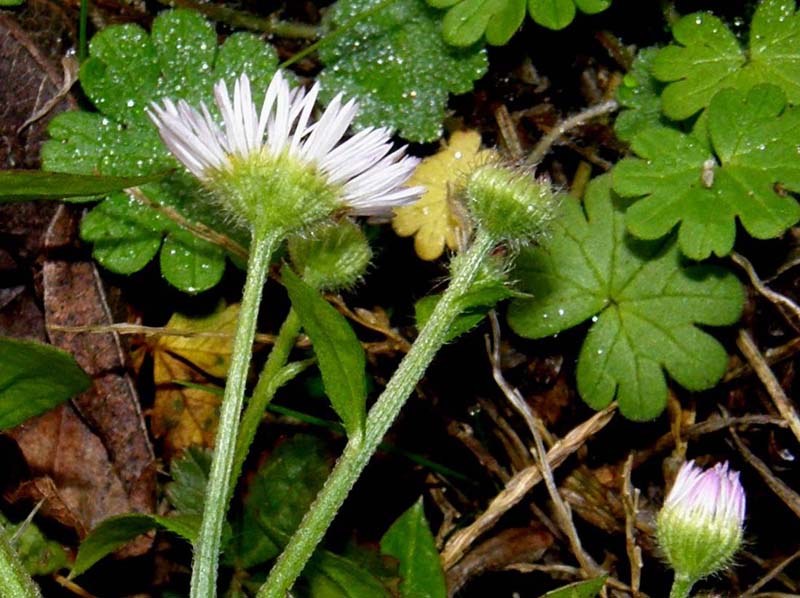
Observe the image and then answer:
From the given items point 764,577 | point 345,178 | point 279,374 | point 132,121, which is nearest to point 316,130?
point 345,178

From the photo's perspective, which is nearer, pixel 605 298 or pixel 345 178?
pixel 345 178

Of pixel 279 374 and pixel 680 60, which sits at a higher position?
pixel 680 60

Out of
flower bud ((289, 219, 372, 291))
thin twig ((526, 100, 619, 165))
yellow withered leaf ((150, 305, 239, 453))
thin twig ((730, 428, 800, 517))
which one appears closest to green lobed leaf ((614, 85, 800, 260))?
thin twig ((526, 100, 619, 165))

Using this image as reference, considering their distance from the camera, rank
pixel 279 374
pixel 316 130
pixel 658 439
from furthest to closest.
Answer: pixel 658 439, pixel 279 374, pixel 316 130

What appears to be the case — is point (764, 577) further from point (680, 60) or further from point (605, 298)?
point (680, 60)

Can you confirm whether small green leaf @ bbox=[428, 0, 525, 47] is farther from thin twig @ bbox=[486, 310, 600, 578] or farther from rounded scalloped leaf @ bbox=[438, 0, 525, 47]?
thin twig @ bbox=[486, 310, 600, 578]

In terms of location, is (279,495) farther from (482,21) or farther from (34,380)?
(482,21)
